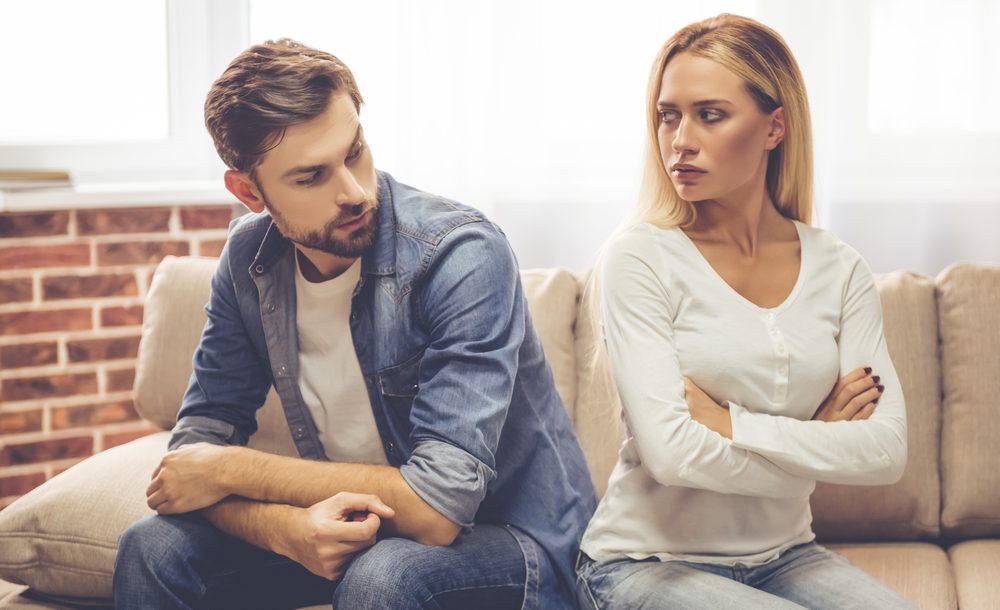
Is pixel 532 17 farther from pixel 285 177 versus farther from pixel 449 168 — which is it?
pixel 285 177

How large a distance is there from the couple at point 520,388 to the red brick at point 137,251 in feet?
3.02

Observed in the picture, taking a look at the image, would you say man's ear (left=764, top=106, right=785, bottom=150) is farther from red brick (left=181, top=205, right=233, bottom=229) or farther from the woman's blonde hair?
red brick (left=181, top=205, right=233, bottom=229)

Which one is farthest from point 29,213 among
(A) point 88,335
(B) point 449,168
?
(B) point 449,168

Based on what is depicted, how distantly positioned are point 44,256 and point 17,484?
0.55 meters

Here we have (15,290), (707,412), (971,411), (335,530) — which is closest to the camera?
(335,530)

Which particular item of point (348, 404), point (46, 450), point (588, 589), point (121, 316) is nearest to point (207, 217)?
point (121, 316)

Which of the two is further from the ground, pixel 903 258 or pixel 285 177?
pixel 285 177

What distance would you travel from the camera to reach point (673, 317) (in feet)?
5.28

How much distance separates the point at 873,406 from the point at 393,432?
739mm

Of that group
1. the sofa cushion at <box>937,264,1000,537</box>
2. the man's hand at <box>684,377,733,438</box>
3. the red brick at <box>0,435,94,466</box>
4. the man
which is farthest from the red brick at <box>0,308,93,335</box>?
the sofa cushion at <box>937,264,1000,537</box>

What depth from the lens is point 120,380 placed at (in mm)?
2574

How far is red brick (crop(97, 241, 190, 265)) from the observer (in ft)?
8.30

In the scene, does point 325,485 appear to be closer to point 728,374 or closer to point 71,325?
point 728,374

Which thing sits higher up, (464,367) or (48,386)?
(464,367)
